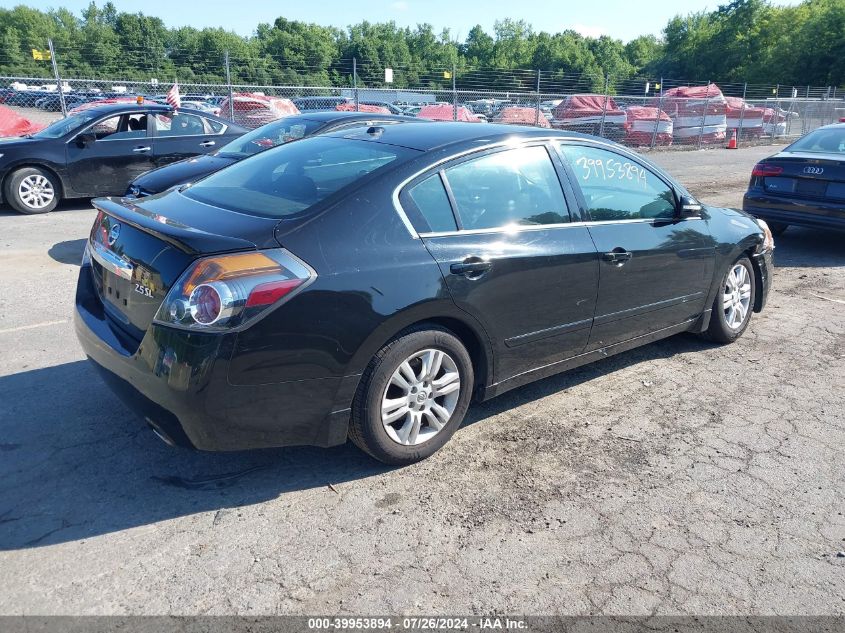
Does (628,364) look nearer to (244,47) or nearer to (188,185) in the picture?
(188,185)

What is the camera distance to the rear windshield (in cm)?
346

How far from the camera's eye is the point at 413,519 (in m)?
3.11

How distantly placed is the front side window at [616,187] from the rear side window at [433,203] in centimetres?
→ 99

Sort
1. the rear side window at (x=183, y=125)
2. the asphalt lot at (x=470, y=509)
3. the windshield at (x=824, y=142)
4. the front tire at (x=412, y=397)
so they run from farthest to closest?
the rear side window at (x=183, y=125)
the windshield at (x=824, y=142)
the front tire at (x=412, y=397)
the asphalt lot at (x=470, y=509)

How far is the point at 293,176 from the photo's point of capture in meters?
3.80

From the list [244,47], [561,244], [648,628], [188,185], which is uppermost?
[244,47]

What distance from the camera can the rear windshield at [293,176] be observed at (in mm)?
3457

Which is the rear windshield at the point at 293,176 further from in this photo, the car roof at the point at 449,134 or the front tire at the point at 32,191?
the front tire at the point at 32,191

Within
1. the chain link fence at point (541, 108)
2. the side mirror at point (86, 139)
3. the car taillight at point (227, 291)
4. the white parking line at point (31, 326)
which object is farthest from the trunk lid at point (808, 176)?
the chain link fence at point (541, 108)

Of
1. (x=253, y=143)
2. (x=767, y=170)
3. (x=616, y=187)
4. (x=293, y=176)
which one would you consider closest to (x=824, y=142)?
(x=767, y=170)

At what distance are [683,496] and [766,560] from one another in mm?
509

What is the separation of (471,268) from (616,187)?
1461 millimetres

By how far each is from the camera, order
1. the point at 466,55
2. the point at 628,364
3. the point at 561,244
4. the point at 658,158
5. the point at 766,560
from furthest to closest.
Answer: the point at 466,55 < the point at 658,158 < the point at 628,364 < the point at 561,244 < the point at 766,560

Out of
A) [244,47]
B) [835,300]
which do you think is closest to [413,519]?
[835,300]
